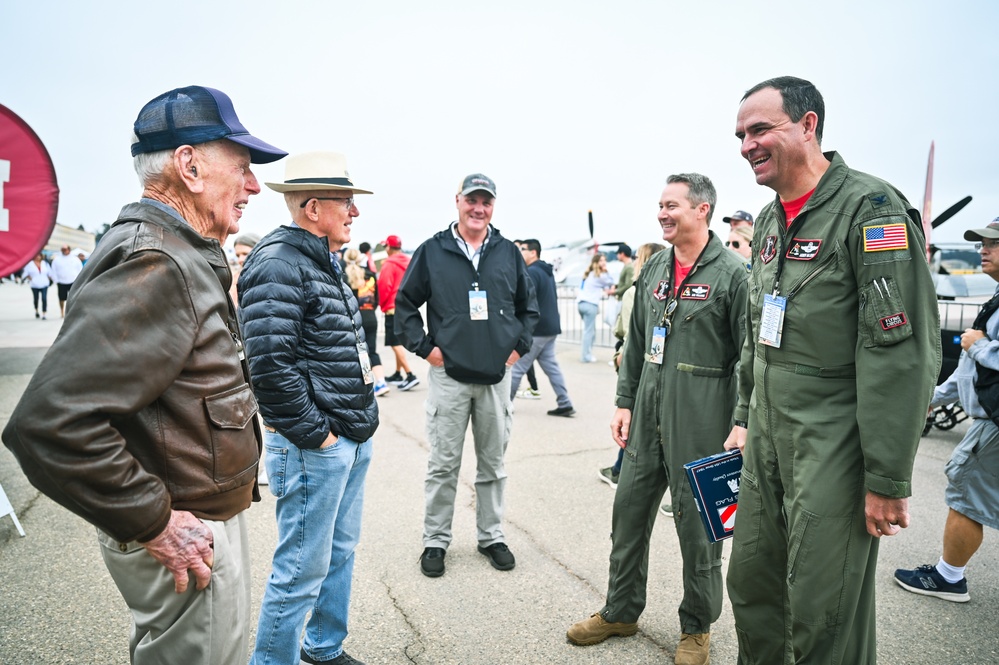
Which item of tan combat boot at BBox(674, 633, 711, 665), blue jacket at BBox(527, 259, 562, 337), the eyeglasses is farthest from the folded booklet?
blue jacket at BBox(527, 259, 562, 337)

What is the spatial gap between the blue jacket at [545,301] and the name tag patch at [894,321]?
596 centimetres

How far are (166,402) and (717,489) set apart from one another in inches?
83.6

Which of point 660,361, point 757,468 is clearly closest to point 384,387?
point 660,361

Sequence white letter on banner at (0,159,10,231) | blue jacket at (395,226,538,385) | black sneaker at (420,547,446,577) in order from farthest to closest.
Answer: white letter on banner at (0,159,10,231) → blue jacket at (395,226,538,385) → black sneaker at (420,547,446,577)

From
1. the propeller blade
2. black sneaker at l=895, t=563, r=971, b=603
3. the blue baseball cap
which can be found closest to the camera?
the blue baseball cap

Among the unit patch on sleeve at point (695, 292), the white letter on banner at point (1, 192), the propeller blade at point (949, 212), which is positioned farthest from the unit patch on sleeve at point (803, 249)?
the propeller blade at point (949, 212)

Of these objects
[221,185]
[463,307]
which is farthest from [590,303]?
[221,185]

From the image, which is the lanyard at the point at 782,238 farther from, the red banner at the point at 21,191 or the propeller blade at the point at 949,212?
the propeller blade at the point at 949,212

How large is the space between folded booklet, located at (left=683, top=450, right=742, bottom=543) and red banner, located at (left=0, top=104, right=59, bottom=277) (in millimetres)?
4686

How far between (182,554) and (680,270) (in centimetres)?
253

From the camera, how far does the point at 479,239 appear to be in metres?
3.94

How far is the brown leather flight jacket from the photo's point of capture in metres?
1.27

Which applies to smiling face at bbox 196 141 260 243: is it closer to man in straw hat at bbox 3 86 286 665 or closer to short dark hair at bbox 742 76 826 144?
man in straw hat at bbox 3 86 286 665

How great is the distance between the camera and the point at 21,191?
168 inches
